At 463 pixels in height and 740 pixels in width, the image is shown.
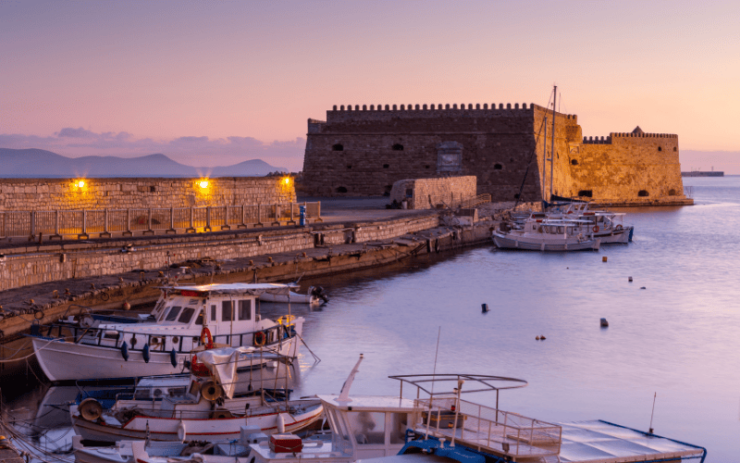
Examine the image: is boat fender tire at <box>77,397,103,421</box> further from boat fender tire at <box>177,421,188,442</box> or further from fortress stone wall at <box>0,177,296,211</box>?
fortress stone wall at <box>0,177,296,211</box>

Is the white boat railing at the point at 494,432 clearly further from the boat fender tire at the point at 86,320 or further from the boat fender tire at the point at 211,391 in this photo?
the boat fender tire at the point at 86,320

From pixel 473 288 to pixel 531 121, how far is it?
2753 cm

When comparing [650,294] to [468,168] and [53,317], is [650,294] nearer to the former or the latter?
[53,317]

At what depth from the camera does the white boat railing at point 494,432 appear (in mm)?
8398

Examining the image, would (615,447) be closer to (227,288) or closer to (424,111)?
(227,288)

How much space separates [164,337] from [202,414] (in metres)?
3.41

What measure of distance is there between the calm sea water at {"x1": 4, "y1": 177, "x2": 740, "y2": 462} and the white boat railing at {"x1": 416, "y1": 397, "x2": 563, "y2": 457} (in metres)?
5.00

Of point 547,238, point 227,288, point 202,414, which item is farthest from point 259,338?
point 547,238

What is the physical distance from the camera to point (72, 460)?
34.5 feet

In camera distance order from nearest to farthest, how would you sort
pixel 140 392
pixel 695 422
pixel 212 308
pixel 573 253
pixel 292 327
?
pixel 140 392, pixel 695 422, pixel 212 308, pixel 292 327, pixel 573 253

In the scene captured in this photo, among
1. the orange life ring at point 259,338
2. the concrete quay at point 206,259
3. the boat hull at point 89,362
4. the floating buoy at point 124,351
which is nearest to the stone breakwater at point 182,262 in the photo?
the concrete quay at point 206,259

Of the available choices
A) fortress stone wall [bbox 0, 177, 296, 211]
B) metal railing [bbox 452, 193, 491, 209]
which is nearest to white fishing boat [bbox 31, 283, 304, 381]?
fortress stone wall [bbox 0, 177, 296, 211]

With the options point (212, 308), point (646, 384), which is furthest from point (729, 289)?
point (212, 308)

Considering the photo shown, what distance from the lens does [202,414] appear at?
36.6 ft
